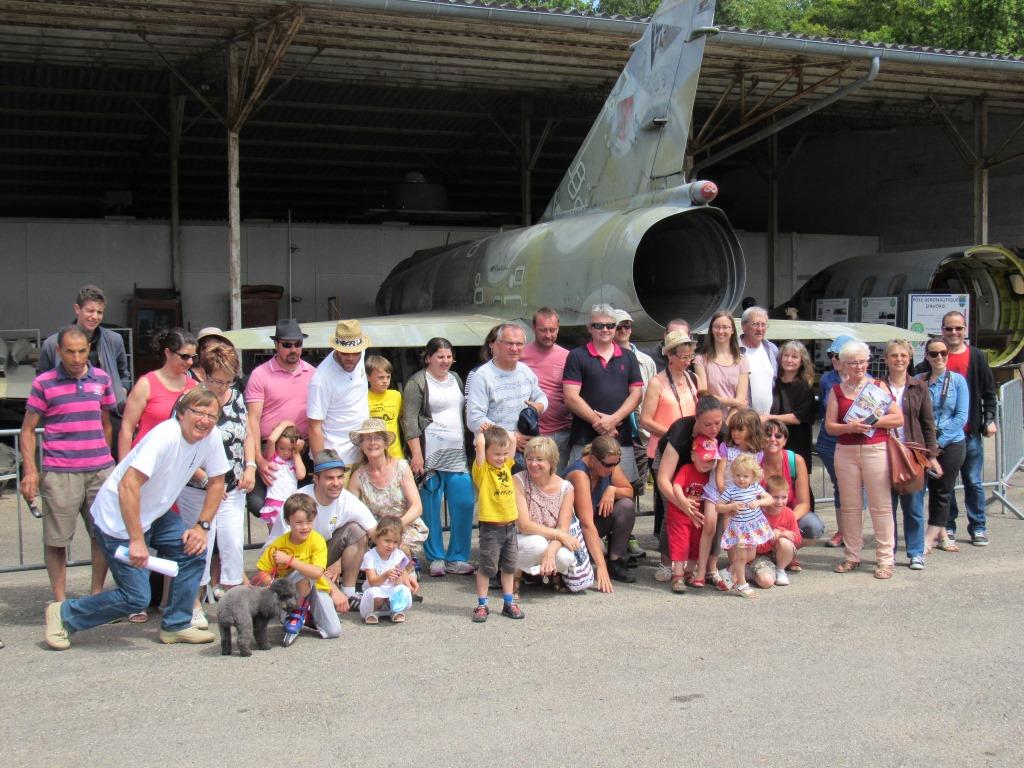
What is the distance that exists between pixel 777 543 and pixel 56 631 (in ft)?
13.6

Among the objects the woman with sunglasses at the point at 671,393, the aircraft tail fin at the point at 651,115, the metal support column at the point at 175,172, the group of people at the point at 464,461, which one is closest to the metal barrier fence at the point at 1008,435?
the group of people at the point at 464,461

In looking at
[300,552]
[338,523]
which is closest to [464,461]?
[338,523]

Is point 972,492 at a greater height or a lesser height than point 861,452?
lesser

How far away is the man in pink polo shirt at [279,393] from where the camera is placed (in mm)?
6035

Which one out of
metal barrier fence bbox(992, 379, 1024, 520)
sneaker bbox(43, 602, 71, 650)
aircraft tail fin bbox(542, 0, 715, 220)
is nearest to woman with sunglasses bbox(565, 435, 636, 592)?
sneaker bbox(43, 602, 71, 650)

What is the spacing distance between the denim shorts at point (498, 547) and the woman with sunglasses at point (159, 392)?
189 cm

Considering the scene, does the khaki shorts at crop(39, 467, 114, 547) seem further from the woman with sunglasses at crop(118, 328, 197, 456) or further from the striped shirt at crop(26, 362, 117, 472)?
the woman with sunglasses at crop(118, 328, 197, 456)

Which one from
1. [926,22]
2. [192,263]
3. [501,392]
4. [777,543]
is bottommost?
[777,543]

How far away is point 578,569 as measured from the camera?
5.89 metres

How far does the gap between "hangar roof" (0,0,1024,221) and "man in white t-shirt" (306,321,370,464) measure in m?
6.96

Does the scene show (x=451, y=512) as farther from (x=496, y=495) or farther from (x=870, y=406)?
(x=870, y=406)

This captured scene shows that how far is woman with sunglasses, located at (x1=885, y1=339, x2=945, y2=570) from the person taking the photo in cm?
651

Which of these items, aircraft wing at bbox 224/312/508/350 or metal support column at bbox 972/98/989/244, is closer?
aircraft wing at bbox 224/312/508/350

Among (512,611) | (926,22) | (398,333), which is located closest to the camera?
(512,611)
